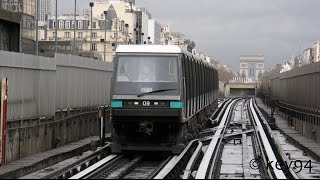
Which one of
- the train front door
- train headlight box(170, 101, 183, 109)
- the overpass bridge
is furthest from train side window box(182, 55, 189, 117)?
the train front door

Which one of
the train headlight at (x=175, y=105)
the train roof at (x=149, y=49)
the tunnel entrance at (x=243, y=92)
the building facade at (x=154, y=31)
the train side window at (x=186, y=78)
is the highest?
the building facade at (x=154, y=31)

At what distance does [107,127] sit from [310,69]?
395 inches

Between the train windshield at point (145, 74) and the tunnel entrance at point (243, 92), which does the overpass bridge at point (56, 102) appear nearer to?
the train windshield at point (145, 74)

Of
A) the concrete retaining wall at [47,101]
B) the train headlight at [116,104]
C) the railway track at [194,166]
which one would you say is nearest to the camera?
the railway track at [194,166]

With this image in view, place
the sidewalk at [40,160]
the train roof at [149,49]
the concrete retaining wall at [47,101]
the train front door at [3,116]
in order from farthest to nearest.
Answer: the train roof at [149,49], the concrete retaining wall at [47,101], the train front door at [3,116], the sidewalk at [40,160]

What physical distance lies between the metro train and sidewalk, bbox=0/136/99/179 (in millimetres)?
1671

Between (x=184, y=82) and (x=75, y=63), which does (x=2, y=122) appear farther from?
(x=75, y=63)

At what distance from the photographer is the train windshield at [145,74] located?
1928cm

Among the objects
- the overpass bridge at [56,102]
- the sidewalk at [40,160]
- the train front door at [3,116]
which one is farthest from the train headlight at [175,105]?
the train front door at [3,116]

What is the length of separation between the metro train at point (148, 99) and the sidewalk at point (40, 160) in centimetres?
167

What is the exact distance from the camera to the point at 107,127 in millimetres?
30328

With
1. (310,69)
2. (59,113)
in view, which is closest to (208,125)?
(310,69)

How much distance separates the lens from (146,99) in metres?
19.0

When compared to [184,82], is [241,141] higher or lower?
lower
